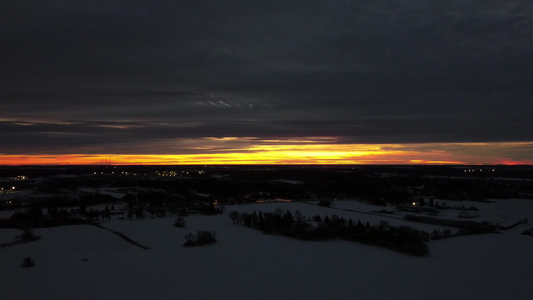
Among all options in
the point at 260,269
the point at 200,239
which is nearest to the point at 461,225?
the point at 260,269

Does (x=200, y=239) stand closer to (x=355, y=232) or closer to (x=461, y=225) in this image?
(x=355, y=232)

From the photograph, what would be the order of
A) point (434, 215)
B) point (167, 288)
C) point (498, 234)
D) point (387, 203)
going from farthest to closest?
1. point (387, 203)
2. point (434, 215)
3. point (498, 234)
4. point (167, 288)

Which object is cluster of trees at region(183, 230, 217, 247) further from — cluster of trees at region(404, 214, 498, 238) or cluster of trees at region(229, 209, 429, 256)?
cluster of trees at region(404, 214, 498, 238)

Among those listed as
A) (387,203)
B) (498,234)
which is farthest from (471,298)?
(387,203)

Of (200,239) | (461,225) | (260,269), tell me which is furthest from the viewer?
(461,225)

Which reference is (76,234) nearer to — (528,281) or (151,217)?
(151,217)
